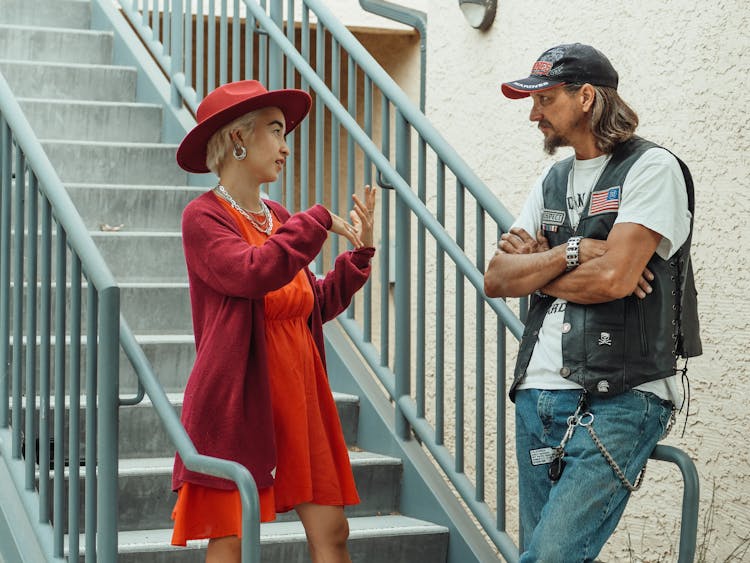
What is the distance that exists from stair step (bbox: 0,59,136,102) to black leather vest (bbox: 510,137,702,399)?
381 cm

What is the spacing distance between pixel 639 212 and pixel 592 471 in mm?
565

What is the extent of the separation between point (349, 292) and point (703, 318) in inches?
49.6

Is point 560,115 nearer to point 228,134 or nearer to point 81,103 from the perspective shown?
point 228,134

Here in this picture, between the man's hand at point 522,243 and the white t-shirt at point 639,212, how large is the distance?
100 millimetres

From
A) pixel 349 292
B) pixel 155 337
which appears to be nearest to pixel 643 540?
pixel 349 292

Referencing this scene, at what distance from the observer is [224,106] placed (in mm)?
2982

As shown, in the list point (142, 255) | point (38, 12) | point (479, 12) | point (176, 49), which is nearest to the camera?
point (142, 255)

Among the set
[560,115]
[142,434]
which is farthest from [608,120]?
[142,434]

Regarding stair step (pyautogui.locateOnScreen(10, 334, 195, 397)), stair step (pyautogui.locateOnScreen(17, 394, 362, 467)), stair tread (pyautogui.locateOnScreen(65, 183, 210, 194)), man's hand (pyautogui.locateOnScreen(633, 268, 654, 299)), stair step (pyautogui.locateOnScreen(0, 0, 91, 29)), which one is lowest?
stair step (pyautogui.locateOnScreen(17, 394, 362, 467))

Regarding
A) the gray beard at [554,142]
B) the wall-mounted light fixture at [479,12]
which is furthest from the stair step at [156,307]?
the gray beard at [554,142]

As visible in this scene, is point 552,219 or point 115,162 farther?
point 115,162

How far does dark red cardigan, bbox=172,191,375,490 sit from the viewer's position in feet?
9.12

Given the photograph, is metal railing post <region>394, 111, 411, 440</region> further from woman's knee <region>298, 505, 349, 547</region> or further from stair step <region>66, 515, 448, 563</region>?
woman's knee <region>298, 505, 349, 547</region>

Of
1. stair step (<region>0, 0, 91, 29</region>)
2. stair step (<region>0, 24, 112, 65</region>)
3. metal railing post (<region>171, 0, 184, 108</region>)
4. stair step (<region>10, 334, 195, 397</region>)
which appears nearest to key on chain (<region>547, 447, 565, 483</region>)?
stair step (<region>10, 334, 195, 397</region>)
